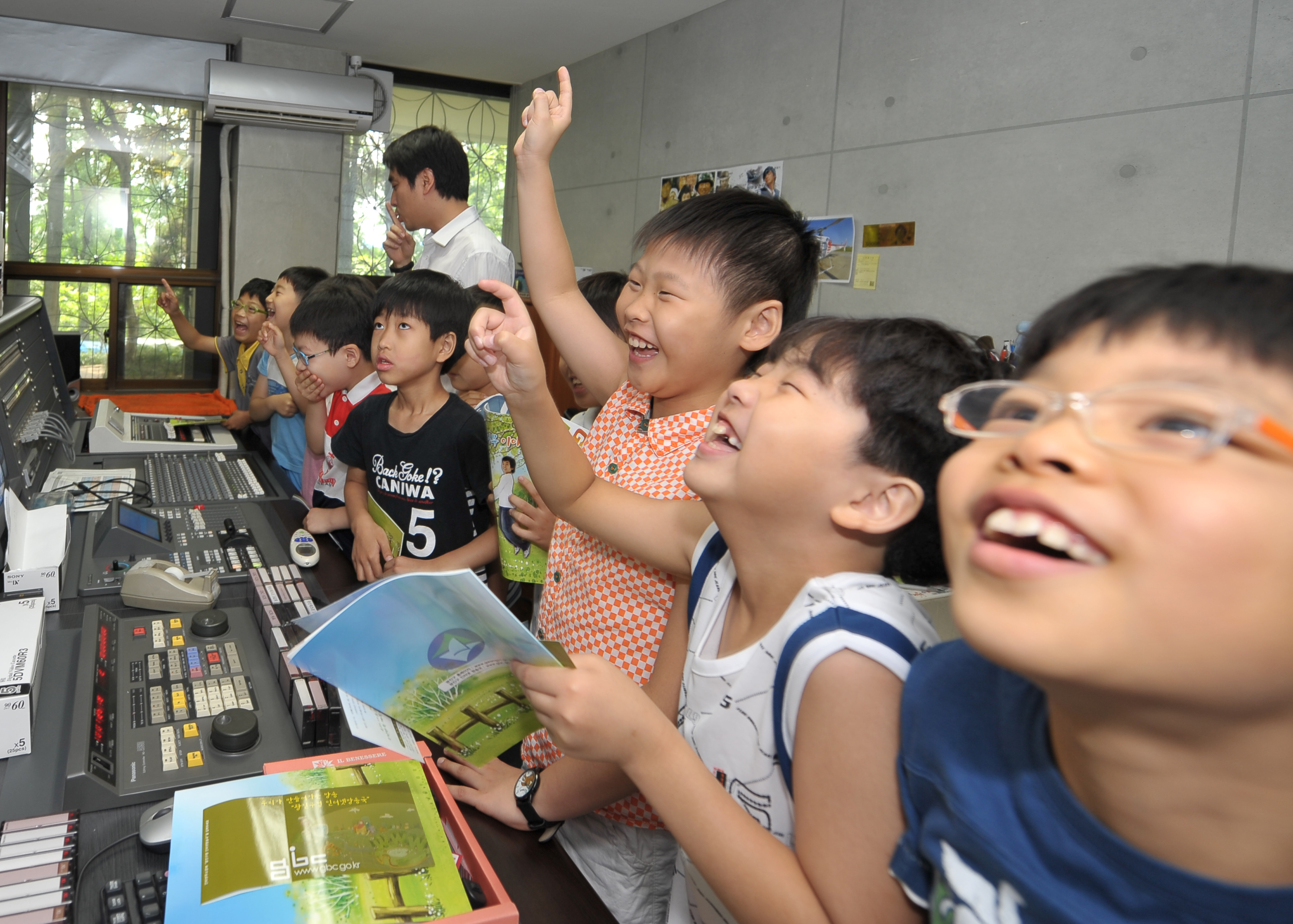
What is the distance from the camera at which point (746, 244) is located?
1.21m

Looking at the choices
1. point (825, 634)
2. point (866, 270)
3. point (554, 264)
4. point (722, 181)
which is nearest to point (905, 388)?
point (825, 634)

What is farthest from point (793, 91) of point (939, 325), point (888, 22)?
point (939, 325)

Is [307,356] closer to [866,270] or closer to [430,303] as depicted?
[430,303]

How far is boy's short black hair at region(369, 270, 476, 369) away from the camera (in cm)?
203

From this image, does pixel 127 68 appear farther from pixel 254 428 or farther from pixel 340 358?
pixel 340 358

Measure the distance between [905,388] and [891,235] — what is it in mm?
2869

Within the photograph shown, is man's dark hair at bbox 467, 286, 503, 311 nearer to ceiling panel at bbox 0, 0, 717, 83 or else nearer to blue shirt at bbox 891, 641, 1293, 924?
blue shirt at bbox 891, 641, 1293, 924

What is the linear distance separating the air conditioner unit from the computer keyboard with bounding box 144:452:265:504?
12.2ft

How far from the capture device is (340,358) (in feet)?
8.21

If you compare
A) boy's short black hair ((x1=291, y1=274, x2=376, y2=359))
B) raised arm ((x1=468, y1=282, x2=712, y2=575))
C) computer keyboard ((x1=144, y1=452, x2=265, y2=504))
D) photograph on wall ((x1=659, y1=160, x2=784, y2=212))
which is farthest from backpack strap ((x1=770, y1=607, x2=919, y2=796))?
photograph on wall ((x1=659, y1=160, x2=784, y2=212))

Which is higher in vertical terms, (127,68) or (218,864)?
(127,68)

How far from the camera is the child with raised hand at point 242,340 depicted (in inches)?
140

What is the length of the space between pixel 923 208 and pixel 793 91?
110cm

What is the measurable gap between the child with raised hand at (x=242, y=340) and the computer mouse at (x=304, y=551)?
163cm
